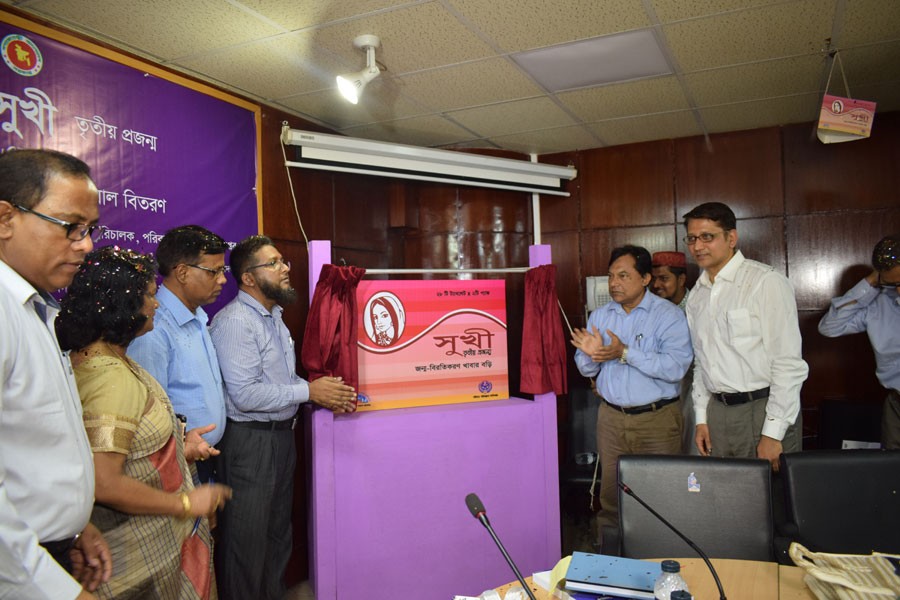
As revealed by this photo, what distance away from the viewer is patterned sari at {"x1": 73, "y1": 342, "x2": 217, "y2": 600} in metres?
1.49

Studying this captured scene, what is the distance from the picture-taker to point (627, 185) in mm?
4539

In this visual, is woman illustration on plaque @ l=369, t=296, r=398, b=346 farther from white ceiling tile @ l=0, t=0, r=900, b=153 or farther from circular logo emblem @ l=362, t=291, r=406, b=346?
white ceiling tile @ l=0, t=0, r=900, b=153

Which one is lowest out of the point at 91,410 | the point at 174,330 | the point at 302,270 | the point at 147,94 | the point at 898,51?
the point at 91,410

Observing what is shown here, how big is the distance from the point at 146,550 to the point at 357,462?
1.29m

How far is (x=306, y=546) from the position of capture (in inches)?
141

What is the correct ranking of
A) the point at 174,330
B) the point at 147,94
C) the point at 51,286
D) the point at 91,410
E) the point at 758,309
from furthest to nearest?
1. the point at 147,94
2. the point at 758,309
3. the point at 174,330
4. the point at 91,410
5. the point at 51,286

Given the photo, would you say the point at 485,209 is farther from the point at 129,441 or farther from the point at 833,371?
the point at 129,441

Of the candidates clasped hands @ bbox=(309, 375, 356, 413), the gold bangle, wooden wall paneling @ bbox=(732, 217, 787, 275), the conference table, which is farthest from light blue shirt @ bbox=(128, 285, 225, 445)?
wooden wall paneling @ bbox=(732, 217, 787, 275)

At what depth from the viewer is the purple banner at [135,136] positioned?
2.28m

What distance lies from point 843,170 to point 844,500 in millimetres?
2803

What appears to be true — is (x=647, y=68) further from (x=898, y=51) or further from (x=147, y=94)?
(x=147, y=94)

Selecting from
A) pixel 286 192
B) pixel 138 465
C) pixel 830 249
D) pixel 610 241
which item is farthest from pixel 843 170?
pixel 138 465

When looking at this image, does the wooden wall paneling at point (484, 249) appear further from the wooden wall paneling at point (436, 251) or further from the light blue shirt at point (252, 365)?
the light blue shirt at point (252, 365)

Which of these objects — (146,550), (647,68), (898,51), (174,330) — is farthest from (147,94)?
(898,51)
